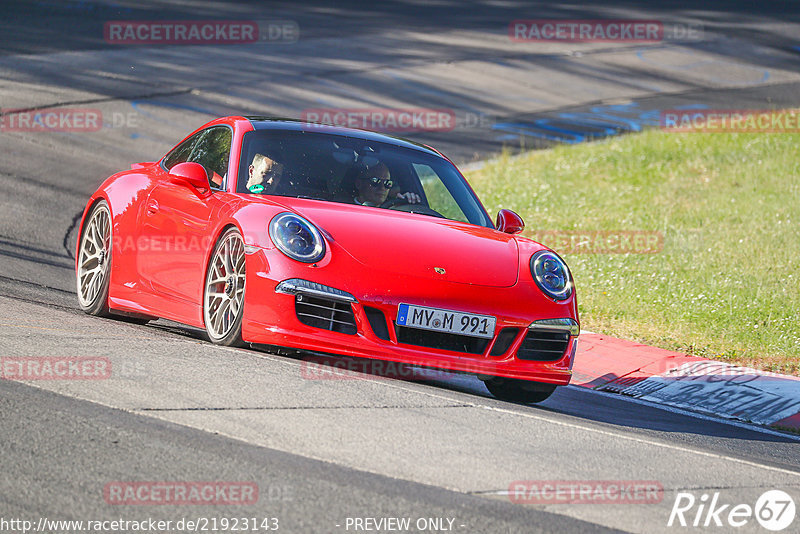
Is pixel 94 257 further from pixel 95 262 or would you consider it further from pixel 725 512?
pixel 725 512

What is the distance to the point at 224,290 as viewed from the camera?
654 cm

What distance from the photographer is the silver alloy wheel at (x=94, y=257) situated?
7.96m

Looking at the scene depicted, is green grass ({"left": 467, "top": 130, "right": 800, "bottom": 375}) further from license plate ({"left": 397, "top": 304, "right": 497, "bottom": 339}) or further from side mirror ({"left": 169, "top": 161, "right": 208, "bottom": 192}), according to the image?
side mirror ({"left": 169, "top": 161, "right": 208, "bottom": 192})

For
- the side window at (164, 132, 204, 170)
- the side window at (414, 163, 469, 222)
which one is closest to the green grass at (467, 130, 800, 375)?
the side window at (414, 163, 469, 222)

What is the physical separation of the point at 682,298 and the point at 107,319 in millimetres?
5525

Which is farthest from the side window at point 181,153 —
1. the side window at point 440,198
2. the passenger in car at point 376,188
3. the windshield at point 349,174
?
the side window at point 440,198

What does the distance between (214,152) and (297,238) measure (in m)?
1.68

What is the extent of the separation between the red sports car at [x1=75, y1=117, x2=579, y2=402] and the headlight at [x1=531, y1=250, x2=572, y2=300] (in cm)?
1

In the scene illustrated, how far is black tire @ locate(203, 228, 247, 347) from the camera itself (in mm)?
6359

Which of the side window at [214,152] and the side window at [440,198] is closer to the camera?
the side window at [214,152]

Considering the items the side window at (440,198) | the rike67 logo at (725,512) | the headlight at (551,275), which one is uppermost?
the side window at (440,198)

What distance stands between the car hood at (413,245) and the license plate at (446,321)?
0.21m

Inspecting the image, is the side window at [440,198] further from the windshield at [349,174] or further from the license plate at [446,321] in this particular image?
the license plate at [446,321]

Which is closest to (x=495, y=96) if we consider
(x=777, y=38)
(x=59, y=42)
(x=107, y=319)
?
(x=59, y=42)
